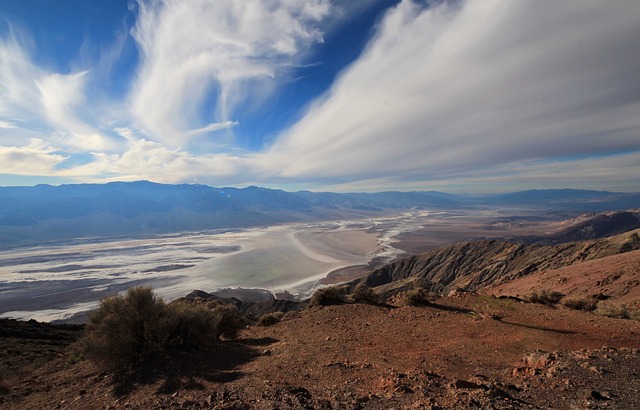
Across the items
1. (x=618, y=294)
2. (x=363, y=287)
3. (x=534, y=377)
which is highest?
(x=534, y=377)

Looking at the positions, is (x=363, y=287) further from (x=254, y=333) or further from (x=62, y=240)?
(x=62, y=240)

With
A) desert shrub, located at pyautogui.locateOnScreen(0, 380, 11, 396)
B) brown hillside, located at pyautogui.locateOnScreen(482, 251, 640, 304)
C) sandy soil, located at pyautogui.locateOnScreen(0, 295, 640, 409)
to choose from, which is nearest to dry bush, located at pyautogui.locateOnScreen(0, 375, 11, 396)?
desert shrub, located at pyautogui.locateOnScreen(0, 380, 11, 396)

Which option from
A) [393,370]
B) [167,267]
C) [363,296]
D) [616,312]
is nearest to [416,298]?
[363,296]

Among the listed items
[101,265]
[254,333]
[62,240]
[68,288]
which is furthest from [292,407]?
[62,240]

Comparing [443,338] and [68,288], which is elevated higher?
[443,338]

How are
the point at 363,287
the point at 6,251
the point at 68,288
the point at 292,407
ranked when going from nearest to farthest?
1. the point at 292,407
2. the point at 363,287
3. the point at 68,288
4. the point at 6,251

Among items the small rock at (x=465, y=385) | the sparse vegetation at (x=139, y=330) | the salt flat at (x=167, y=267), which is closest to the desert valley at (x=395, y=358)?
the small rock at (x=465, y=385)

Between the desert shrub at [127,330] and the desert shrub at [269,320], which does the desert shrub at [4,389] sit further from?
the desert shrub at [269,320]

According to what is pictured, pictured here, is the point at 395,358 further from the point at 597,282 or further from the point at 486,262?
the point at 486,262

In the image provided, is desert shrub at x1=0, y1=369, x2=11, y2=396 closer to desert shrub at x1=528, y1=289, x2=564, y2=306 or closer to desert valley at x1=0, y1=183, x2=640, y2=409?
desert valley at x1=0, y1=183, x2=640, y2=409

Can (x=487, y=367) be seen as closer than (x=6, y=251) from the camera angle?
Yes
